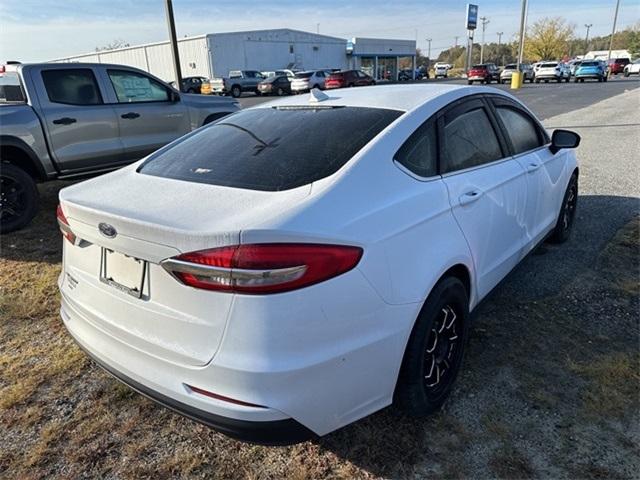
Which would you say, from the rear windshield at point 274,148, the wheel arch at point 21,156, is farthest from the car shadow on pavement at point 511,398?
the wheel arch at point 21,156

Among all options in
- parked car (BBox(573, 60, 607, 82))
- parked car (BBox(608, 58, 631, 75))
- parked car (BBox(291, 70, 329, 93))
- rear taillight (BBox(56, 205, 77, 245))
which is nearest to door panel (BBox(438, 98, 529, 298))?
rear taillight (BBox(56, 205, 77, 245))

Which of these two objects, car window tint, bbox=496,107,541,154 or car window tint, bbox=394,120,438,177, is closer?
car window tint, bbox=394,120,438,177

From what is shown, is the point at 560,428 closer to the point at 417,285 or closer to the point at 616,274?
the point at 417,285

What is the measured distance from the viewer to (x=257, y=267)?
1720 mm

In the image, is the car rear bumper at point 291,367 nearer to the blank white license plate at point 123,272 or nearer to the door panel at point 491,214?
the blank white license plate at point 123,272

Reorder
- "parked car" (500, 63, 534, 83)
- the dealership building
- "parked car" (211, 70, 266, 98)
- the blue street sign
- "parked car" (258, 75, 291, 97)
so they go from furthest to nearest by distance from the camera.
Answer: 1. the blue street sign
2. the dealership building
3. "parked car" (500, 63, 534, 83)
4. "parked car" (211, 70, 266, 98)
5. "parked car" (258, 75, 291, 97)

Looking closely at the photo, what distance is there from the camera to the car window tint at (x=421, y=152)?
2396 mm

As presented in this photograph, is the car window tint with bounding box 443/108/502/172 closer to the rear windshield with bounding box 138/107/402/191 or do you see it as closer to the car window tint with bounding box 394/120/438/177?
the car window tint with bounding box 394/120/438/177

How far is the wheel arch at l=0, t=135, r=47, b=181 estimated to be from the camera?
215 inches

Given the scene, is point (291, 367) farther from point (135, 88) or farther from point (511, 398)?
point (135, 88)

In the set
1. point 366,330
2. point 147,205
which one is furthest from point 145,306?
point 366,330

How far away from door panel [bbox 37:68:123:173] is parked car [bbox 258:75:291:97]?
3072 cm

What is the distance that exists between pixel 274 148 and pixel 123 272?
0.95 meters

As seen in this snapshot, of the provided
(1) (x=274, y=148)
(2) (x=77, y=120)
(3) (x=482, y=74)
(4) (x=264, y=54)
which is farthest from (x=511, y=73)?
(1) (x=274, y=148)
